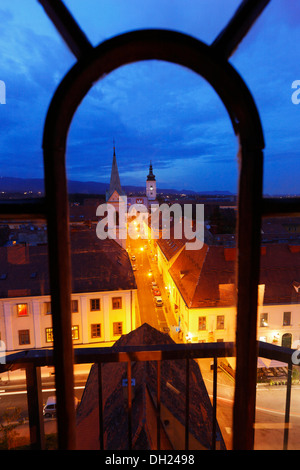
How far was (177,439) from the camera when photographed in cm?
167

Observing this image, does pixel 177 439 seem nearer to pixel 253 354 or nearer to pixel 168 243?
pixel 253 354

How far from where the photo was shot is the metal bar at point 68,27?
939 millimetres

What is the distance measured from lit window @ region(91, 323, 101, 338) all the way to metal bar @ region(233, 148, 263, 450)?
1611cm

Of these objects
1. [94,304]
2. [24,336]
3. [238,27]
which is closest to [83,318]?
[94,304]

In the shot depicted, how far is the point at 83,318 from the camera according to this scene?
655 inches

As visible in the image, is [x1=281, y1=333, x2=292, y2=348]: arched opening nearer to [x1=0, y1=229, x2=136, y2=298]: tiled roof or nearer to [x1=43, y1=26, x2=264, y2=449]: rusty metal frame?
[x1=0, y1=229, x2=136, y2=298]: tiled roof

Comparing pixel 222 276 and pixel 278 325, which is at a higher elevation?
pixel 222 276

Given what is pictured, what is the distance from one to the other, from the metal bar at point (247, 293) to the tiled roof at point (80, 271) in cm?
1437

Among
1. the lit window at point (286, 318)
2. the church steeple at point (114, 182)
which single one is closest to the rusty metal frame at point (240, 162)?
the lit window at point (286, 318)

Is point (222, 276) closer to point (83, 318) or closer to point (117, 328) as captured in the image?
point (117, 328)

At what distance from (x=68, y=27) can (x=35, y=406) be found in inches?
70.5

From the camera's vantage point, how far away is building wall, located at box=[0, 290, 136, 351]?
1544 centimetres
